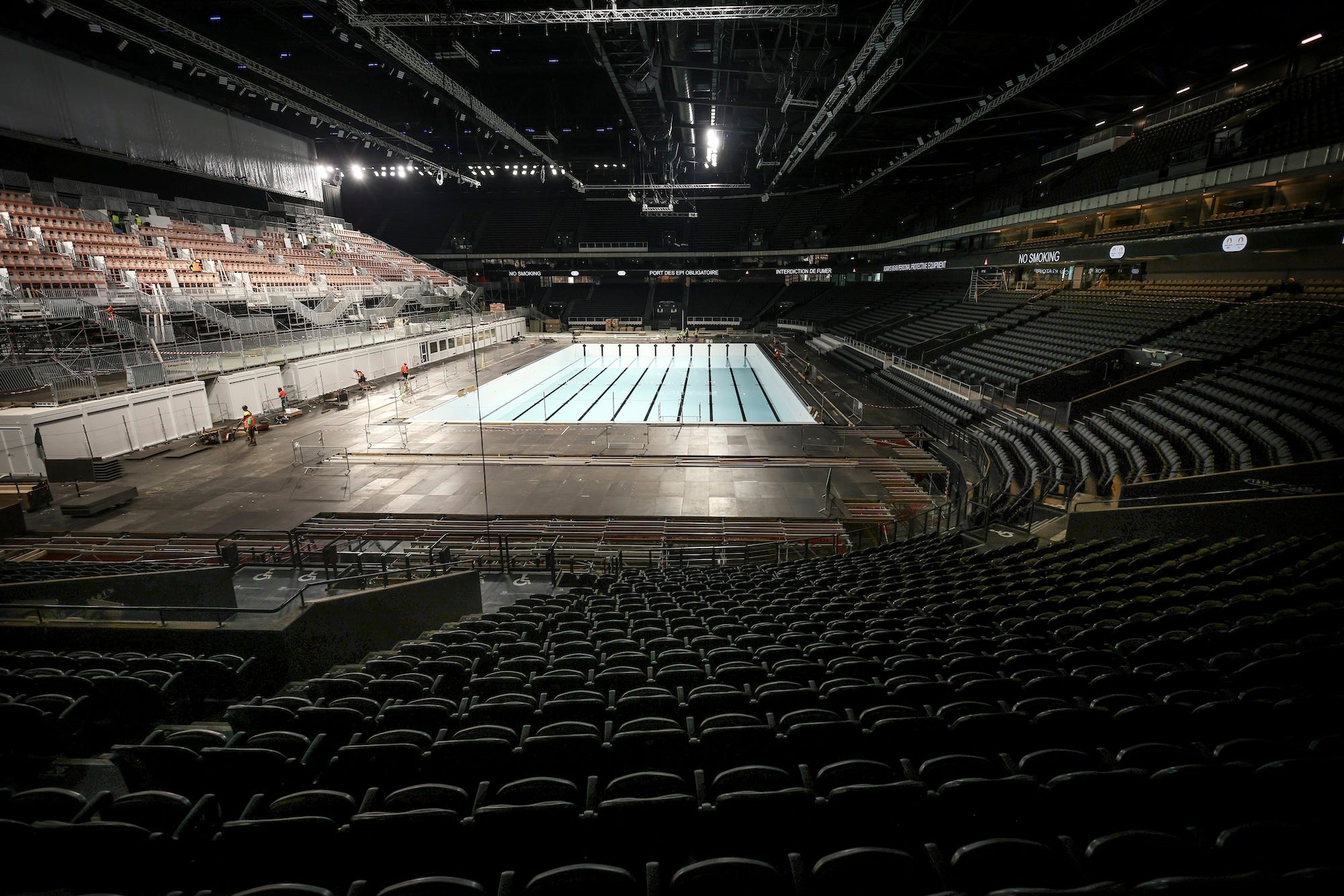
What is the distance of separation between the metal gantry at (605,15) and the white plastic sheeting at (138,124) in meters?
23.0

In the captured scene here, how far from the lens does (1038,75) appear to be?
15273 mm

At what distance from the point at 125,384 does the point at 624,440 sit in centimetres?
1474

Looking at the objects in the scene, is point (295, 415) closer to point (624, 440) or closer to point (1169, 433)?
point (624, 440)

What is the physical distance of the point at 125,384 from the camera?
16328 millimetres

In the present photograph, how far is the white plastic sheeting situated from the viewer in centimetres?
2373

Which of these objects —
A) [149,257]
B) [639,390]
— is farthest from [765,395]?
[149,257]

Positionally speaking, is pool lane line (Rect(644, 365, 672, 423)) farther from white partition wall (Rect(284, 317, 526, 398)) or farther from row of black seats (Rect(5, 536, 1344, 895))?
row of black seats (Rect(5, 536, 1344, 895))

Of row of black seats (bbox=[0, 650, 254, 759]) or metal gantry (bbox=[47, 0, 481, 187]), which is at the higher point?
metal gantry (bbox=[47, 0, 481, 187])

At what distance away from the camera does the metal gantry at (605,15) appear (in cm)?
1214

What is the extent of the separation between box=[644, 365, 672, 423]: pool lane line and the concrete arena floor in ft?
15.8

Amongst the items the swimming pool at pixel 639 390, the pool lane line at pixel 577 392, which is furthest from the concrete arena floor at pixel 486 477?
the pool lane line at pixel 577 392

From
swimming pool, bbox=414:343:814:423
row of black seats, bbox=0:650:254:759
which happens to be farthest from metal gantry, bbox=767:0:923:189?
row of black seats, bbox=0:650:254:759

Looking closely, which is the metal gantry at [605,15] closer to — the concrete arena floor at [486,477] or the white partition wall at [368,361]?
the concrete arena floor at [486,477]

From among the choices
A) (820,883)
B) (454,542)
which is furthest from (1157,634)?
(454,542)
